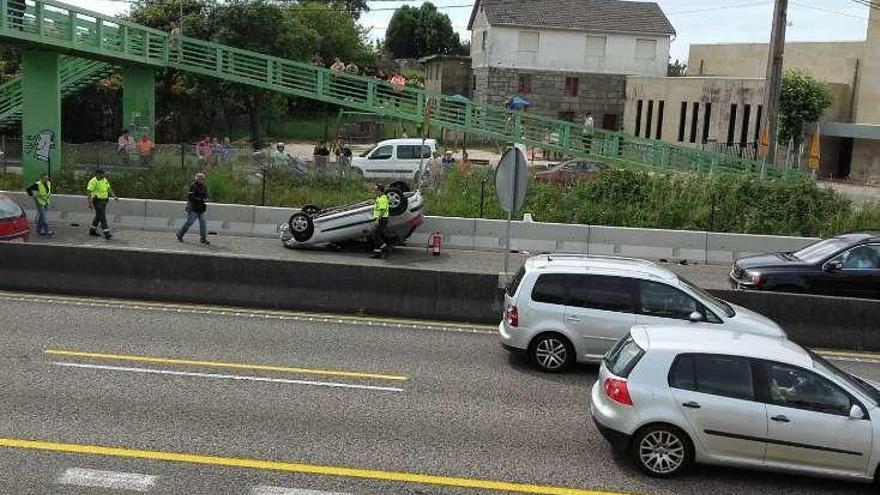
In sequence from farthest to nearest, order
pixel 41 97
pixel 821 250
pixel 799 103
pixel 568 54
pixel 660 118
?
pixel 568 54
pixel 660 118
pixel 799 103
pixel 41 97
pixel 821 250

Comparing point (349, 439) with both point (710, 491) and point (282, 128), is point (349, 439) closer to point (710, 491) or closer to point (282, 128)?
point (710, 491)

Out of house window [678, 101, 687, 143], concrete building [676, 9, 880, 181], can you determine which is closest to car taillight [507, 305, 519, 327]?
concrete building [676, 9, 880, 181]

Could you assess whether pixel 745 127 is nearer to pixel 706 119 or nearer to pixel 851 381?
pixel 706 119

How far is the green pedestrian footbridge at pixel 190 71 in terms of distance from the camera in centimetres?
2708

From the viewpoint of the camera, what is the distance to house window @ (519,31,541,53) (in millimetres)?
58281

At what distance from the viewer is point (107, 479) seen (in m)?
7.97

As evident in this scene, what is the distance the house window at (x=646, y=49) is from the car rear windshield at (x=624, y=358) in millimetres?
52490

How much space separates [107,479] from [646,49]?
55556mm

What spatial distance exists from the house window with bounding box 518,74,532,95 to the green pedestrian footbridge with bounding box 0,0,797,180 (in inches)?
814

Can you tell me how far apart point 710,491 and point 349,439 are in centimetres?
342

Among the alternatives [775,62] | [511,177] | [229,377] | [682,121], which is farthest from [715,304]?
[682,121]

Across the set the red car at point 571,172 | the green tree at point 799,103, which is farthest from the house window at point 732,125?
the red car at point 571,172

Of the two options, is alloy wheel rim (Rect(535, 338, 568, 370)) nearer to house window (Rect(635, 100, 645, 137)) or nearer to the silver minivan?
the silver minivan

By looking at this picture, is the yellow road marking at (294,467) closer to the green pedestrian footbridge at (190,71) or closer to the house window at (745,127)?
the green pedestrian footbridge at (190,71)
